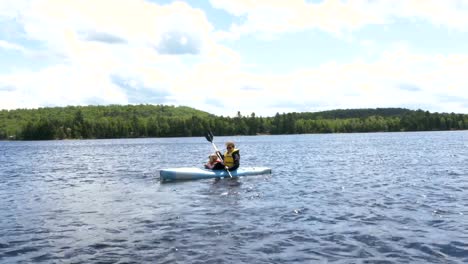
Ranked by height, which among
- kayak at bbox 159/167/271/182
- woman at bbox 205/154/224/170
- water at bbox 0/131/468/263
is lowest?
water at bbox 0/131/468/263

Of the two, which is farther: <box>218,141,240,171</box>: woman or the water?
<box>218,141,240,171</box>: woman

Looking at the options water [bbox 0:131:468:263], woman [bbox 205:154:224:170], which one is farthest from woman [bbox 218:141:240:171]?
water [bbox 0:131:468:263]

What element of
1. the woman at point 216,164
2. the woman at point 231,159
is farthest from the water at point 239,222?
the woman at point 231,159

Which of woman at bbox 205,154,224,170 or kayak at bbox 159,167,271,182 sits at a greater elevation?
woman at bbox 205,154,224,170

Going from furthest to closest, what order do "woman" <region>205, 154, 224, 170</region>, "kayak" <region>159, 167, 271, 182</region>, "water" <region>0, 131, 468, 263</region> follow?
1. "woman" <region>205, 154, 224, 170</region>
2. "kayak" <region>159, 167, 271, 182</region>
3. "water" <region>0, 131, 468, 263</region>

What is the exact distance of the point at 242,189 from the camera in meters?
24.2

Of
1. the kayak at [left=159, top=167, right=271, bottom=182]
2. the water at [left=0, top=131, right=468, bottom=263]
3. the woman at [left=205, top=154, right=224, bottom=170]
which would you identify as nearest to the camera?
the water at [left=0, top=131, right=468, bottom=263]

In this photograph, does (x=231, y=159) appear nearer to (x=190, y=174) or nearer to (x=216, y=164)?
(x=216, y=164)

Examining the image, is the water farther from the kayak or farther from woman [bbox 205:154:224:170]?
woman [bbox 205:154:224:170]

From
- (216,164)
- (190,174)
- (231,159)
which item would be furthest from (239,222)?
(231,159)

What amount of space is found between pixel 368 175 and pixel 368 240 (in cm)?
1835

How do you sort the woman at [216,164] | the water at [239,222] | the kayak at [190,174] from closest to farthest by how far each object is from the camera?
the water at [239,222]
the kayak at [190,174]
the woman at [216,164]

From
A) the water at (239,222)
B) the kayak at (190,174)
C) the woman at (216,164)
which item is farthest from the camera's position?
the woman at (216,164)

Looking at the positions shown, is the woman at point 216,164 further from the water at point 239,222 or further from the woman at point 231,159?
the water at point 239,222
